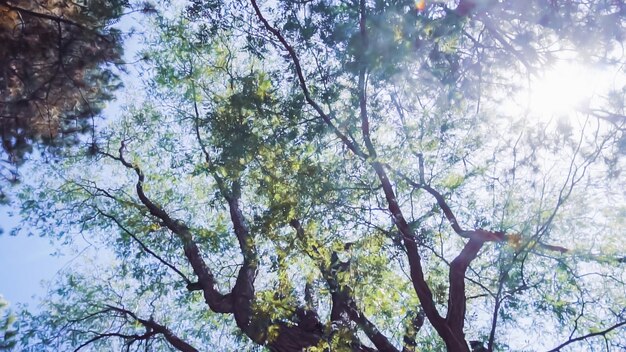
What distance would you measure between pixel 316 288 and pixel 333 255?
0.64 metres

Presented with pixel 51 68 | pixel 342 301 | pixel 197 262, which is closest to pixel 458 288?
pixel 342 301

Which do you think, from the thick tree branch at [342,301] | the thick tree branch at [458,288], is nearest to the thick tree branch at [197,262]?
the thick tree branch at [342,301]

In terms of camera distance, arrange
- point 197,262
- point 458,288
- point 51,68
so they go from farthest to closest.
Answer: point 197,262, point 51,68, point 458,288

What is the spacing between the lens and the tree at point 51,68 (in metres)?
6.34

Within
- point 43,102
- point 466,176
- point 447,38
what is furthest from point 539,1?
point 43,102

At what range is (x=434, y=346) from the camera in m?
7.79

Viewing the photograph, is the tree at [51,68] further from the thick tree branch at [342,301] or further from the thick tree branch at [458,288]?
the thick tree branch at [458,288]

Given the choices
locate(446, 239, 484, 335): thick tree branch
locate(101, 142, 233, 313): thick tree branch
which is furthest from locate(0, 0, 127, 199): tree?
locate(446, 239, 484, 335): thick tree branch

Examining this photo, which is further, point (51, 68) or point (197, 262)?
point (197, 262)

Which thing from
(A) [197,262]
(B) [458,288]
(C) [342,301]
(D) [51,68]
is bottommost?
(B) [458,288]

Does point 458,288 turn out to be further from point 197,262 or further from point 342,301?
point 197,262

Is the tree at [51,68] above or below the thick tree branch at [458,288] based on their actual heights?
above

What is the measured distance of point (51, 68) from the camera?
22.1 ft

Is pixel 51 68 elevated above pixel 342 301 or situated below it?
above
